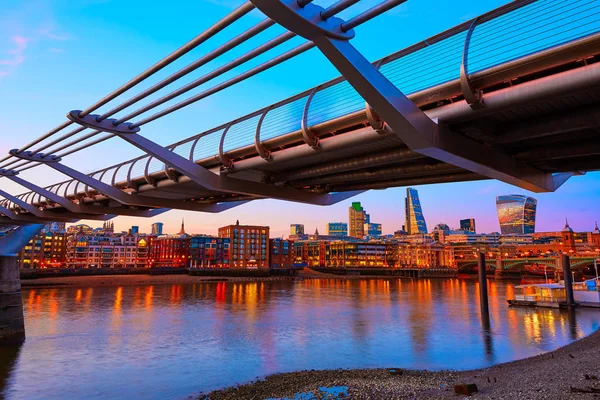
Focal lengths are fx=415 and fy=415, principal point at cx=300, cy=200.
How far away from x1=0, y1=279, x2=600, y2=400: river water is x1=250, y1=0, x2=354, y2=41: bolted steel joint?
1359cm

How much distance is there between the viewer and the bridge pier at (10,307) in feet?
80.1

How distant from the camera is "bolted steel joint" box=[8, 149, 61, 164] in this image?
1992cm

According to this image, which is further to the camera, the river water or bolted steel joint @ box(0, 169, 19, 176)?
bolted steel joint @ box(0, 169, 19, 176)

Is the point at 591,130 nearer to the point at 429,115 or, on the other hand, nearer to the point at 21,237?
the point at 429,115

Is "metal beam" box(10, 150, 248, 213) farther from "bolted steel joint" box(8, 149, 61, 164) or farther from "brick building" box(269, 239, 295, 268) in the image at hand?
"brick building" box(269, 239, 295, 268)

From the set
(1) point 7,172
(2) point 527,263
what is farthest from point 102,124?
(2) point 527,263

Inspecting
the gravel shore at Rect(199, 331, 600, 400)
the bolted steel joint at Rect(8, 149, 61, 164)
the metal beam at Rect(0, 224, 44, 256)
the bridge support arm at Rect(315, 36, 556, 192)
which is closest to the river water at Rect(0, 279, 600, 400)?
the gravel shore at Rect(199, 331, 600, 400)

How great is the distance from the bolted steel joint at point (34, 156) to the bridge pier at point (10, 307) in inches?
392

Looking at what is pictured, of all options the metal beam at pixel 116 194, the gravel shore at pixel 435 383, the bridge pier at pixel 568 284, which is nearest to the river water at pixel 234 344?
the bridge pier at pixel 568 284

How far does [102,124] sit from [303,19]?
1022cm

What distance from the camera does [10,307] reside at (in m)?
25.0

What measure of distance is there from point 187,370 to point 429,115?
15.3m

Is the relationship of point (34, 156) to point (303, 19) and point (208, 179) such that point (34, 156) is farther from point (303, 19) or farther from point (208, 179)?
point (303, 19)

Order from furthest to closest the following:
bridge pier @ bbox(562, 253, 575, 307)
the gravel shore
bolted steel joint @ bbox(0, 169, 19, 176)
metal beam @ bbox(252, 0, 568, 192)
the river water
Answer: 1. bridge pier @ bbox(562, 253, 575, 307)
2. bolted steel joint @ bbox(0, 169, 19, 176)
3. the river water
4. the gravel shore
5. metal beam @ bbox(252, 0, 568, 192)
